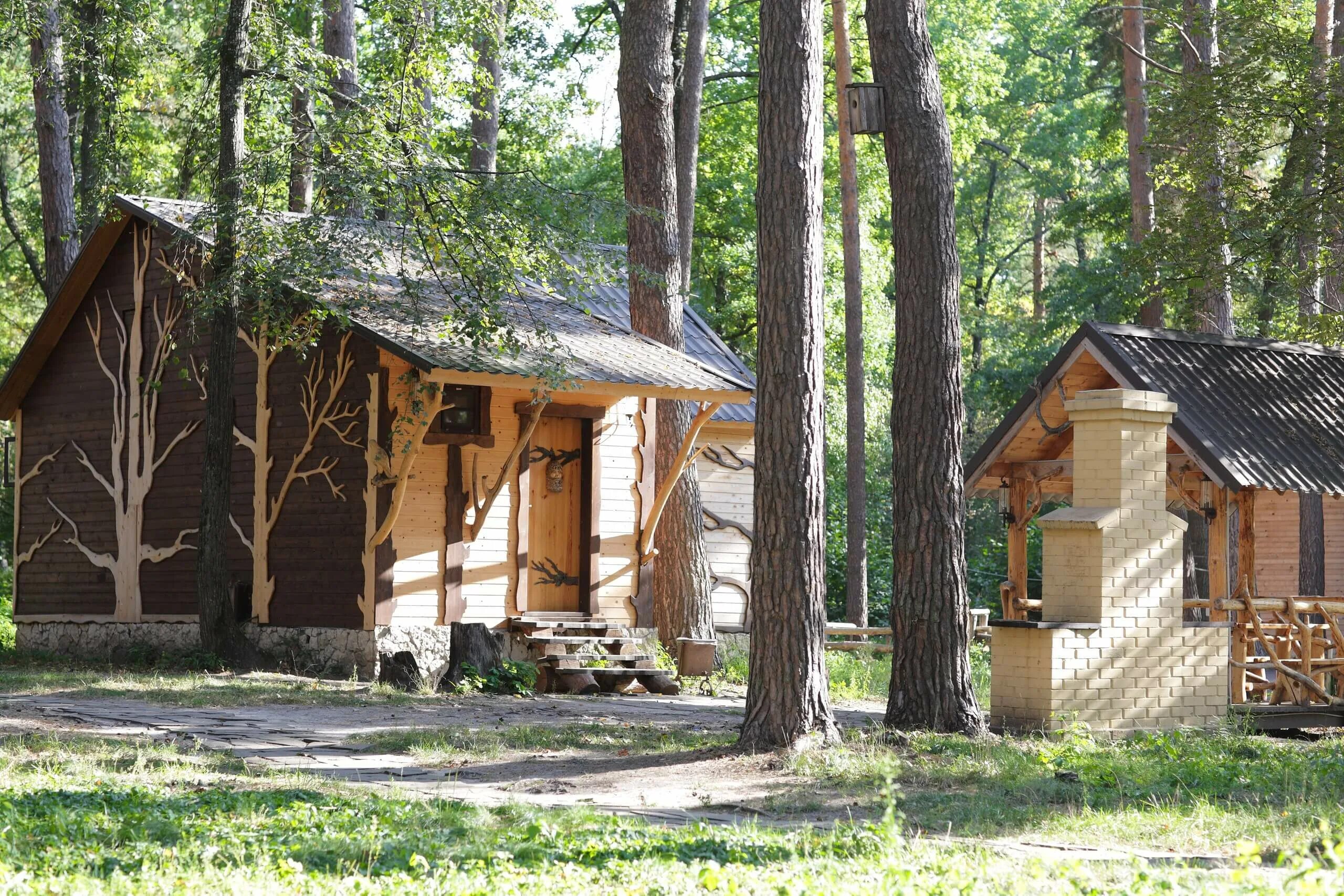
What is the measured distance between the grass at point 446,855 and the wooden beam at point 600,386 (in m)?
6.88

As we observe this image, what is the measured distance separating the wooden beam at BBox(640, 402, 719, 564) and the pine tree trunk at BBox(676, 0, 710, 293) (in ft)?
16.4

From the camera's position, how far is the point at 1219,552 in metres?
15.4

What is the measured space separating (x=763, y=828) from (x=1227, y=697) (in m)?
6.65

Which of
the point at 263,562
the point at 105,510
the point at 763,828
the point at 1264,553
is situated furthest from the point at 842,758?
the point at 1264,553

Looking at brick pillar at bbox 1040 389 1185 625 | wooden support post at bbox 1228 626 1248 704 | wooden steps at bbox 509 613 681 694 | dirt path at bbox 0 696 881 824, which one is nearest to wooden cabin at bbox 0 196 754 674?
wooden steps at bbox 509 613 681 694

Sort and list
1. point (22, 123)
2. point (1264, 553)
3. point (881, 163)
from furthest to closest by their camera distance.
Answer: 1. point (881, 163)
2. point (22, 123)
3. point (1264, 553)

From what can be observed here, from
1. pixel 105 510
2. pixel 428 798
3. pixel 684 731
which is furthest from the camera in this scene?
pixel 105 510

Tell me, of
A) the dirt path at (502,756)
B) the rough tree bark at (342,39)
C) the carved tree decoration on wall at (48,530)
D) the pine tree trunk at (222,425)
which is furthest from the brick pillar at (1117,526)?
the carved tree decoration on wall at (48,530)

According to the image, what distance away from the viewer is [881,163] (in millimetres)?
33188

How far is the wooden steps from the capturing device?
52.3ft

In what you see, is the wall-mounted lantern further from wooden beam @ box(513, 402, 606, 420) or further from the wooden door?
the wooden door

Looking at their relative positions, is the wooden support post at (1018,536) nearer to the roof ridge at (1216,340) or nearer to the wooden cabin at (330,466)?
the roof ridge at (1216,340)

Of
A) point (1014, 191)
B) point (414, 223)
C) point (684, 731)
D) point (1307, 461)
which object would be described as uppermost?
point (1014, 191)

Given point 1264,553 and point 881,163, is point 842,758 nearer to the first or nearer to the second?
point 1264,553
